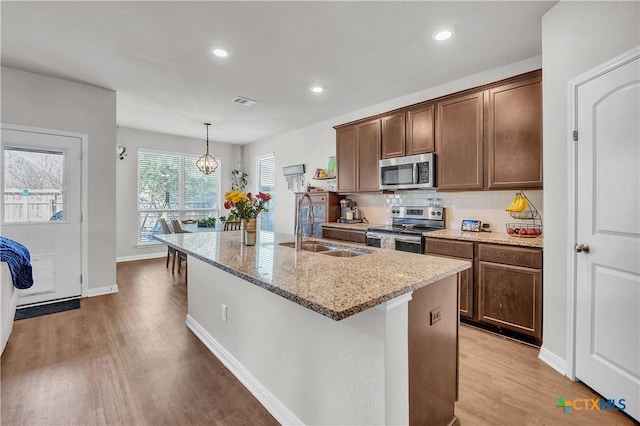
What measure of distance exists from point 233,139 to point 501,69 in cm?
539

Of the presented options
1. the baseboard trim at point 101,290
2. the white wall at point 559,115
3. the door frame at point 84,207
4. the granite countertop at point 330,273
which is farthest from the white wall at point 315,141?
the door frame at point 84,207

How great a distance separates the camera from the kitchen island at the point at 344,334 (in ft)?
3.71

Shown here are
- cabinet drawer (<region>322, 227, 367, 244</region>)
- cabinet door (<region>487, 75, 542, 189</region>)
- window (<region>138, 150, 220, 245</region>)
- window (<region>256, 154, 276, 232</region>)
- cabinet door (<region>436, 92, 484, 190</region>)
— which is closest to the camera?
cabinet door (<region>487, 75, 542, 189</region>)

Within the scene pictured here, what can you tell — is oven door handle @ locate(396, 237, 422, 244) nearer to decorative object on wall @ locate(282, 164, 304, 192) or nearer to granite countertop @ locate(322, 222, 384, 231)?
granite countertop @ locate(322, 222, 384, 231)

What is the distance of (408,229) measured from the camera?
3.63 meters

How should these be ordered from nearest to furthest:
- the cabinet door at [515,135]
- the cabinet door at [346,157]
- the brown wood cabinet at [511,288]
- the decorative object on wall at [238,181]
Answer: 1. the brown wood cabinet at [511,288]
2. the cabinet door at [515,135]
3. the cabinet door at [346,157]
4. the decorative object on wall at [238,181]

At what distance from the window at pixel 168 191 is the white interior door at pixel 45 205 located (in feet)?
8.02

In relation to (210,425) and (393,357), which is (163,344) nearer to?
(210,425)

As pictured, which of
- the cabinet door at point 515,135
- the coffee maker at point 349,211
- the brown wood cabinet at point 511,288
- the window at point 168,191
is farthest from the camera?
the window at point 168,191

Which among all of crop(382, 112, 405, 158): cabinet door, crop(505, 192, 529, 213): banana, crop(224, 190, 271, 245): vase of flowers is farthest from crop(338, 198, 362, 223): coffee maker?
crop(224, 190, 271, 245): vase of flowers

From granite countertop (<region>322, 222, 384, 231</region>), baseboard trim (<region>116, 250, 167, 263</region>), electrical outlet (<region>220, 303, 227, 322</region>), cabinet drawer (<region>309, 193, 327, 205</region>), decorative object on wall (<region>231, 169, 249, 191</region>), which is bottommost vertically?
baseboard trim (<region>116, 250, 167, 263</region>)

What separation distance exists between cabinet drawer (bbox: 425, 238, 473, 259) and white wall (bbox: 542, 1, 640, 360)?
0.66 meters

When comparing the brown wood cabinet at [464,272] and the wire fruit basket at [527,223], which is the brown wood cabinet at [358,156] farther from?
the wire fruit basket at [527,223]

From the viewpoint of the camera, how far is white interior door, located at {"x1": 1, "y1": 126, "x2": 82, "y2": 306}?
3.36 metres
